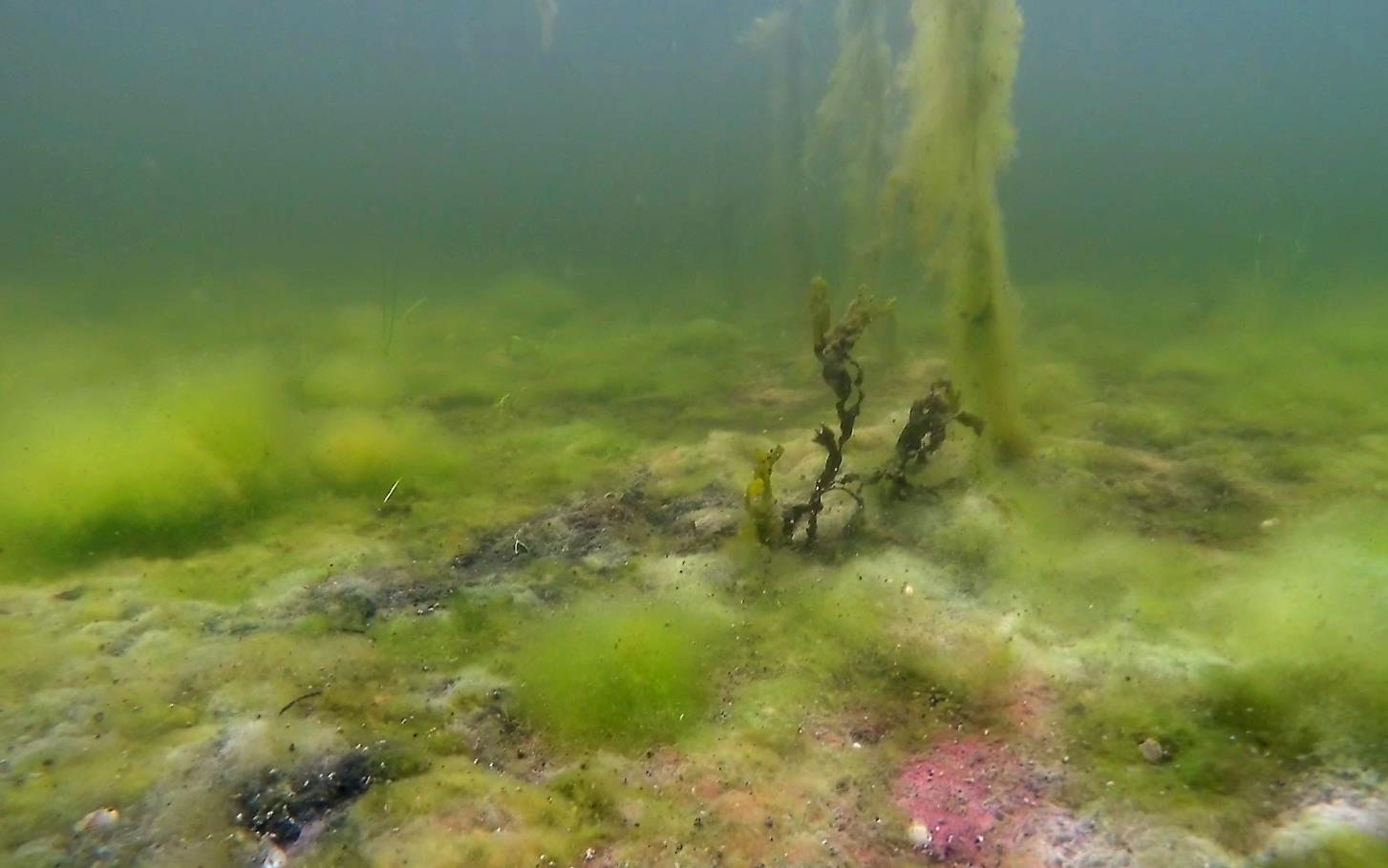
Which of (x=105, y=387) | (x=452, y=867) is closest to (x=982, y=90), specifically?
(x=452, y=867)

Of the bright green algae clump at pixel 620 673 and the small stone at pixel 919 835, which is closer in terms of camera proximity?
the small stone at pixel 919 835

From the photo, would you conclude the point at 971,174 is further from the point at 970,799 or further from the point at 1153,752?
the point at 970,799

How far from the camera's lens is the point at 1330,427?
257 inches

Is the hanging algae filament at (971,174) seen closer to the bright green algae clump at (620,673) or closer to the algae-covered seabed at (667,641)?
the algae-covered seabed at (667,641)

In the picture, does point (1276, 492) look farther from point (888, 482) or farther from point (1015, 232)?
point (1015, 232)

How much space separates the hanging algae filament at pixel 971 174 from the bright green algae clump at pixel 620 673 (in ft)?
8.75

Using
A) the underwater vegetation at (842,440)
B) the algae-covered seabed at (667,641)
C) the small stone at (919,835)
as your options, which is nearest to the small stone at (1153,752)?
the algae-covered seabed at (667,641)

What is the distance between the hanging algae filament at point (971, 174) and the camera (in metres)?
4.68

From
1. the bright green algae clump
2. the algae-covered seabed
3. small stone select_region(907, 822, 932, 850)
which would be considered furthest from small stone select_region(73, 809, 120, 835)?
small stone select_region(907, 822, 932, 850)

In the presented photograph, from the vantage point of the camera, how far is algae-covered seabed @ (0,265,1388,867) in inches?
97.3

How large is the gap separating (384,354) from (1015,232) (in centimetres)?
3224

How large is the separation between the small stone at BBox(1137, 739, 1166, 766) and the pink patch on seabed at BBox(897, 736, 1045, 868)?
15.7 inches

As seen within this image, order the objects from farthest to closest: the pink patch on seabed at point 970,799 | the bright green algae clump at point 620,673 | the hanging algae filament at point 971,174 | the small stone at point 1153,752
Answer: the hanging algae filament at point 971,174, the bright green algae clump at point 620,673, the small stone at point 1153,752, the pink patch on seabed at point 970,799

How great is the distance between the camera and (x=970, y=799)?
8.52 ft
